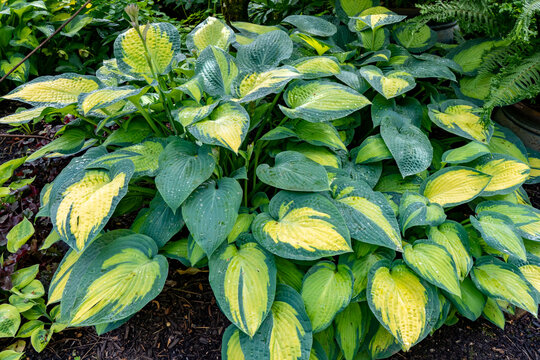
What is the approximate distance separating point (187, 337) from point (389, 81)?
139 cm

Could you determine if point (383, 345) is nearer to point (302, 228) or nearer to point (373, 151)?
point (302, 228)

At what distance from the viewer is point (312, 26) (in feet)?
6.41

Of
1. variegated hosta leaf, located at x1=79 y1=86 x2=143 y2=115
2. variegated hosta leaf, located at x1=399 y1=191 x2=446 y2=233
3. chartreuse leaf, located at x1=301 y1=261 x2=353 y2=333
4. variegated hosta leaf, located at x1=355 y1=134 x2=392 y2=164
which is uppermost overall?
variegated hosta leaf, located at x1=79 y1=86 x2=143 y2=115

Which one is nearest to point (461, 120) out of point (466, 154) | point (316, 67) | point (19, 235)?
point (466, 154)

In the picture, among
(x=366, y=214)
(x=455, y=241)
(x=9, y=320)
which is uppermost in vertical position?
(x=366, y=214)

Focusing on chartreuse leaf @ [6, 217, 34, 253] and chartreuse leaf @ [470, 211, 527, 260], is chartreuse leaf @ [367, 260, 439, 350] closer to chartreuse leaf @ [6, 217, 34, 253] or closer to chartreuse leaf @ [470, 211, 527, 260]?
chartreuse leaf @ [470, 211, 527, 260]

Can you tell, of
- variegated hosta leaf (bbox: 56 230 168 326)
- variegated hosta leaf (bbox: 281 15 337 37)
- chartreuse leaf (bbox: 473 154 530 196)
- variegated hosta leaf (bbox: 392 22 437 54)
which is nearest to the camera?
variegated hosta leaf (bbox: 56 230 168 326)

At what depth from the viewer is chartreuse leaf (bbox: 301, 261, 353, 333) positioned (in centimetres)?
118

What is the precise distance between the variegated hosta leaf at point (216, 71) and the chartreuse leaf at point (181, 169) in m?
0.25

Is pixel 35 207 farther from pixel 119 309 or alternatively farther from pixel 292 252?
pixel 292 252

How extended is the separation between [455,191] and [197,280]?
44.1 inches

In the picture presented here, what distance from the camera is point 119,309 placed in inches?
42.5

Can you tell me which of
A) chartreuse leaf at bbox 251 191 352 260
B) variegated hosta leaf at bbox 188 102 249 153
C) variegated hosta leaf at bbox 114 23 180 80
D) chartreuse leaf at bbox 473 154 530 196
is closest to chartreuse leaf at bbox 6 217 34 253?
variegated hosta leaf at bbox 114 23 180 80

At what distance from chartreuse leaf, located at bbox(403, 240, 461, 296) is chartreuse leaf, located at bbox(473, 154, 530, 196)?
42cm
